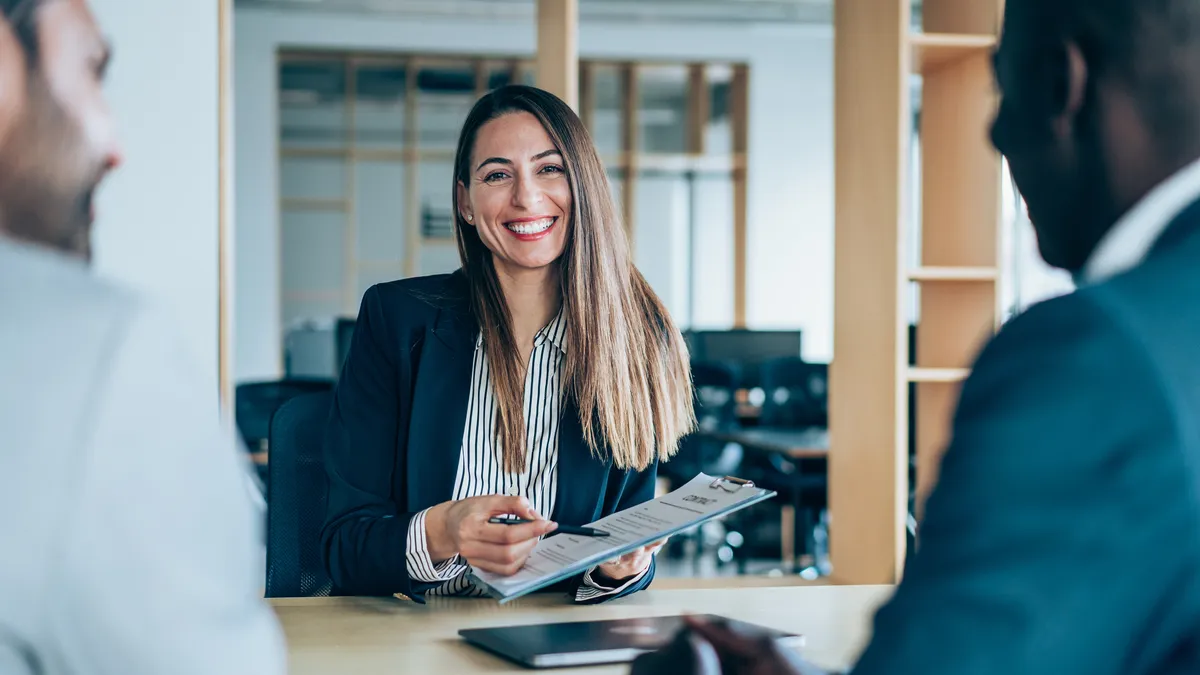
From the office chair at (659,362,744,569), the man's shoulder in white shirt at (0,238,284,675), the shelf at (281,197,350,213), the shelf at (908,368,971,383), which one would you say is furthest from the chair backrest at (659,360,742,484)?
the man's shoulder in white shirt at (0,238,284,675)

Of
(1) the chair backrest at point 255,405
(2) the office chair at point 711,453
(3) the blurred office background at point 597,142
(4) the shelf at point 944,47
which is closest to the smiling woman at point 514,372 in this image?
(4) the shelf at point 944,47

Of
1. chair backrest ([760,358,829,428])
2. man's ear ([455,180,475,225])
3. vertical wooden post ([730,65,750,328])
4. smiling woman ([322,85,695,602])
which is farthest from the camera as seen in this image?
vertical wooden post ([730,65,750,328])

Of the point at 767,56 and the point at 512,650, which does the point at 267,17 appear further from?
the point at 512,650

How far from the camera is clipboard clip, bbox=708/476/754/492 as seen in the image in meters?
1.52

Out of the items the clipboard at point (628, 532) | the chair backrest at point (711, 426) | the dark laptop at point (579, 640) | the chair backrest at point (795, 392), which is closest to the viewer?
the dark laptop at point (579, 640)

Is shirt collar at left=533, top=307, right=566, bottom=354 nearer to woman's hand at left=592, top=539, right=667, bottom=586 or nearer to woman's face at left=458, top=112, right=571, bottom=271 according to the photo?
woman's face at left=458, top=112, right=571, bottom=271

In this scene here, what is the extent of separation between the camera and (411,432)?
6.24 feet

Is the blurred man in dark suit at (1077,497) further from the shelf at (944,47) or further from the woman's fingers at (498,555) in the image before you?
the shelf at (944,47)

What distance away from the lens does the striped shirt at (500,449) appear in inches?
74.8

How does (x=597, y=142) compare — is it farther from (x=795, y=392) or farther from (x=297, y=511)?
(x=297, y=511)

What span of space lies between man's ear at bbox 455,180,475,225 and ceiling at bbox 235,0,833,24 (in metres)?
7.43

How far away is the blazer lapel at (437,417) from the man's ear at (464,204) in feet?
0.83

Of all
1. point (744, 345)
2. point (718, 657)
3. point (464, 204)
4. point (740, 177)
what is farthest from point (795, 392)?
point (718, 657)

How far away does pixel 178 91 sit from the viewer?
361 cm
